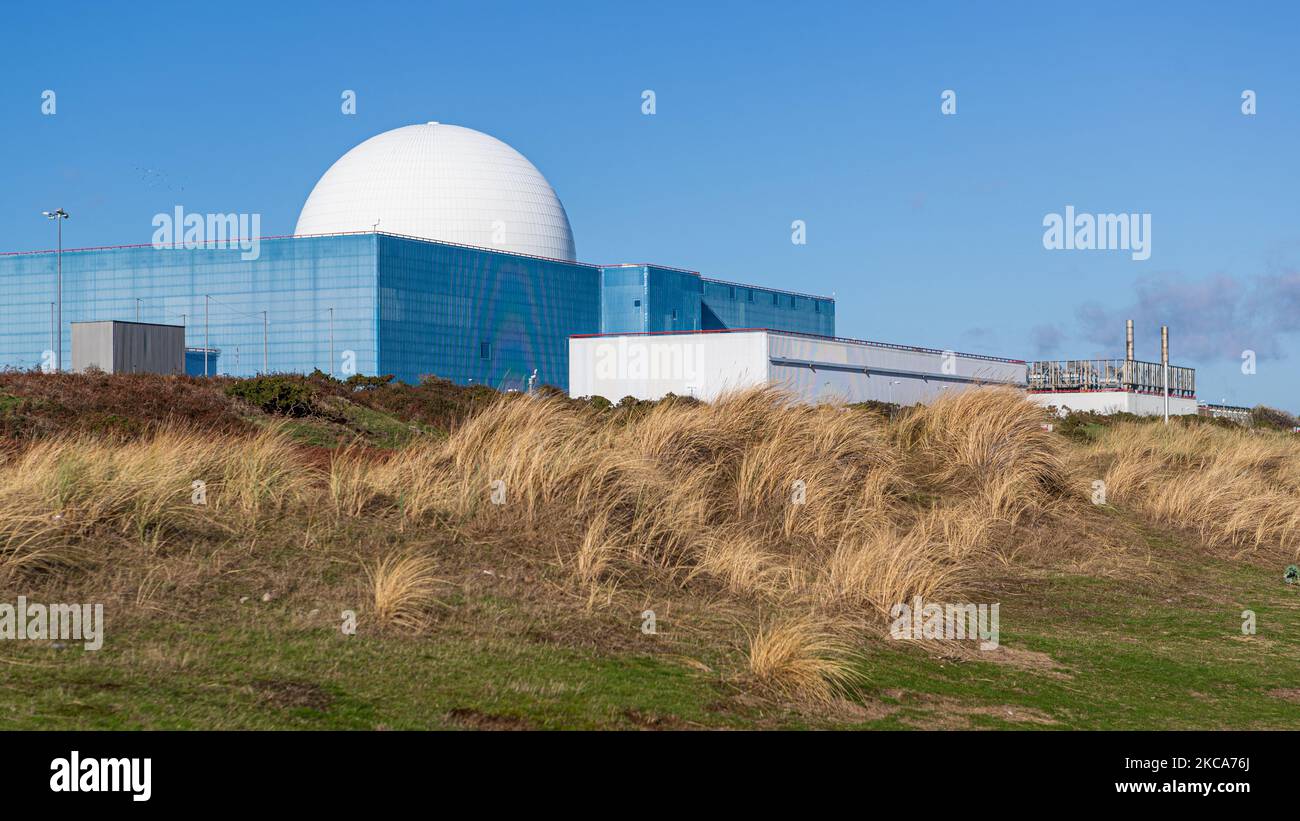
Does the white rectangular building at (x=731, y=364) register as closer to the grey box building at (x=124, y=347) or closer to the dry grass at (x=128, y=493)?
the grey box building at (x=124, y=347)

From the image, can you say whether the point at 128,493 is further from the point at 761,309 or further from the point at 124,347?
the point at 761,309

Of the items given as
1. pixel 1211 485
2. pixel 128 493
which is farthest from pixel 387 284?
pixel 128 493

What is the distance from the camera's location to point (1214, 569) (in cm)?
1655

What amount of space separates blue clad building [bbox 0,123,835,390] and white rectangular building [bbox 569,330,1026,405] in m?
20.5

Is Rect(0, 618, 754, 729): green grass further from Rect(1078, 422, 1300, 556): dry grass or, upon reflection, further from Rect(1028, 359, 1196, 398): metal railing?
Rect(1028, 359, 1196, 398): metal railing

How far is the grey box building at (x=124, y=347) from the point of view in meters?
39.3

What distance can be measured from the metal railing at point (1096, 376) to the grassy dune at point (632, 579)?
58732mm

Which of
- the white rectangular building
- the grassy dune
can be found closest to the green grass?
the grassy dune

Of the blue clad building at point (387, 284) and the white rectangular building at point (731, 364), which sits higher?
the blue clad building at point (387, 284)

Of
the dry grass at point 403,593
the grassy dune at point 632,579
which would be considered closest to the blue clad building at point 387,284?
the grassy dune at point 632,579

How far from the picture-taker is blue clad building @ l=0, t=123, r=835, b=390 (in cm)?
8112
